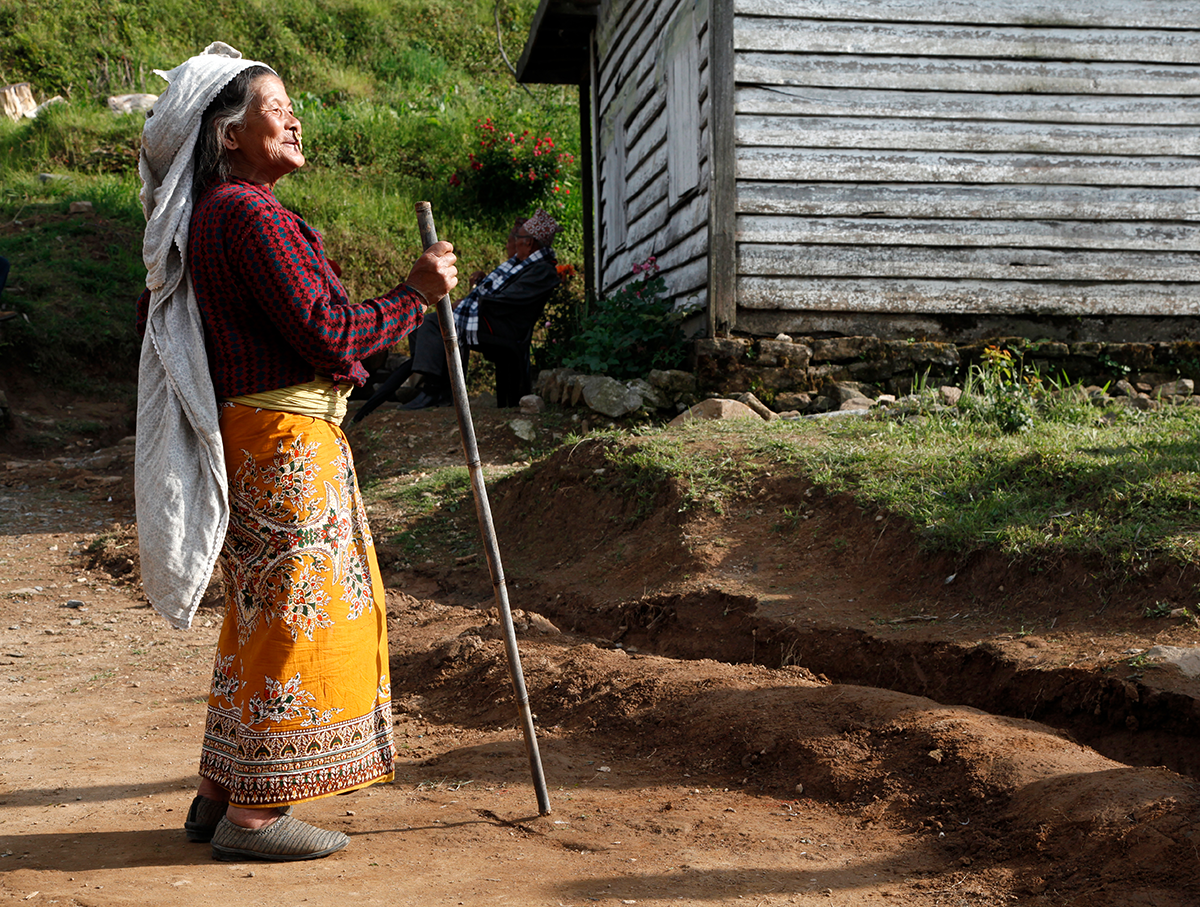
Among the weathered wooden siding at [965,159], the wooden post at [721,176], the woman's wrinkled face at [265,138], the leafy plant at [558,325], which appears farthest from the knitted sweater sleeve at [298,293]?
the leafy plant at [558,325]

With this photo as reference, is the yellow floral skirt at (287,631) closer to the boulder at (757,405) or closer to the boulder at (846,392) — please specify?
the boulder at (757,405)

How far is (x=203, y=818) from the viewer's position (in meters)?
2.43

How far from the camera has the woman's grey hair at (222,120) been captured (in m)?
2.31

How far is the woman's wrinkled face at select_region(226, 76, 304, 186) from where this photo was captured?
2.32m

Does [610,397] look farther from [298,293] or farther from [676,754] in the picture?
[298,293]

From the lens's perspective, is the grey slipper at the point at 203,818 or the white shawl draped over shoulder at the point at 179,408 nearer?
the white shawl draped over shoulder at the point at 179,408

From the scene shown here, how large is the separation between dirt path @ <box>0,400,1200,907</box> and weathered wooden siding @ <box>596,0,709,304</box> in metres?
3.43

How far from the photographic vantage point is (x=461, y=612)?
470 centimetres

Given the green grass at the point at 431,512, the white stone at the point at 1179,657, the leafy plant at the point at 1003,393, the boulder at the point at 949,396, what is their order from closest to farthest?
the white stone at the point at 1179,657, the leafy plant at the point at 1003,393, the green grass at the point at 431,512, the boulder at the point at 949,396

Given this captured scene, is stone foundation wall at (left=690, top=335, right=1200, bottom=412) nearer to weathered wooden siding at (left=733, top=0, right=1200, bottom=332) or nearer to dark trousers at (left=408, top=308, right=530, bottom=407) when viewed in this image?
weathered wooden siding at (left=733, top=0, right=1200, bottom=332)

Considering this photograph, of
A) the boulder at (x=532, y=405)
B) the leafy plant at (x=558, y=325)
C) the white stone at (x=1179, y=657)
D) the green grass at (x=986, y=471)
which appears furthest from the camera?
the leafy plant at (x=558, y=325)

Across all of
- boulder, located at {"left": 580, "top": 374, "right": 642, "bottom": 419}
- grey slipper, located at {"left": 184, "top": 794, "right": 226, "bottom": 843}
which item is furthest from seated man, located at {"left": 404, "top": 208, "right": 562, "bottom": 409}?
grey slipper, located at {"left": 184, "top": 794, "right": 226, "bottom": 843}

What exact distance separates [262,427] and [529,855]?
119 cm

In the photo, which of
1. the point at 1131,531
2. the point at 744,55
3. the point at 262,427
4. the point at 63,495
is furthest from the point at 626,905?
the point at 63,495
